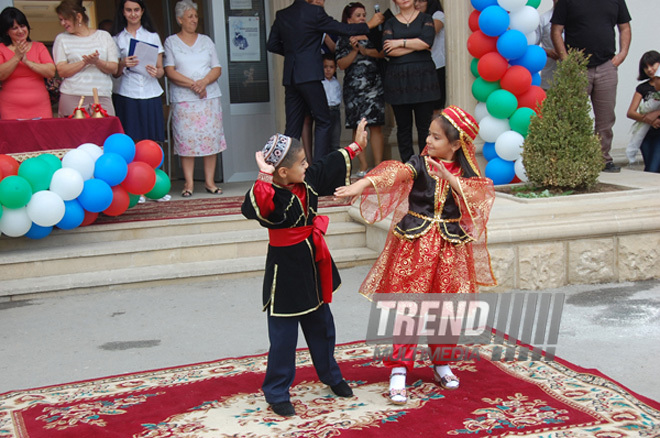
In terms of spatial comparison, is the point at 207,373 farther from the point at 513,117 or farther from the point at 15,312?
the point at 513,117

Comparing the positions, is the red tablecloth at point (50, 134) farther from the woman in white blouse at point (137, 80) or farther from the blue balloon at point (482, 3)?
the blue balloon at point (482, 3)

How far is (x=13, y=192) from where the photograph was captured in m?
5.85

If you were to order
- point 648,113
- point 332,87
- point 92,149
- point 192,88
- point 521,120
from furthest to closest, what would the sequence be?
point 332,87 < point 648,113 < point 192,88 < point 521,120 < point 92,149

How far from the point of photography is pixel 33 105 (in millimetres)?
7176

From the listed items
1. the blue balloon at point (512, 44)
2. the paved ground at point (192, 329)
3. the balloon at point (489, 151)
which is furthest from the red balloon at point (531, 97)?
the paved ground at point (192, 329)

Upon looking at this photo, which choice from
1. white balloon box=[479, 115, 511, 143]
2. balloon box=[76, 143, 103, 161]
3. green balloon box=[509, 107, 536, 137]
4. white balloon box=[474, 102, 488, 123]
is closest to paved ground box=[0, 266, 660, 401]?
balloon box=[76, 143, 103, 161]

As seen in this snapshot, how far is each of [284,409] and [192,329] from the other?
1.73 m

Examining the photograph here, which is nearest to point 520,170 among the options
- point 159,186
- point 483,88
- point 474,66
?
point 483,88

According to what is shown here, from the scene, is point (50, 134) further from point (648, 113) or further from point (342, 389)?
point (648, 113)

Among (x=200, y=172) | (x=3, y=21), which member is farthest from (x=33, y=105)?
(x=200, y=172)

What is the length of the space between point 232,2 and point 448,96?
10.3ft

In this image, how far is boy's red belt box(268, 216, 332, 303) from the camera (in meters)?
3.72

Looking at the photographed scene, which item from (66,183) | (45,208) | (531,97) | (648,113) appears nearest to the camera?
(45,208)

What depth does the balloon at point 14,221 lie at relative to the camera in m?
A: 5.97
